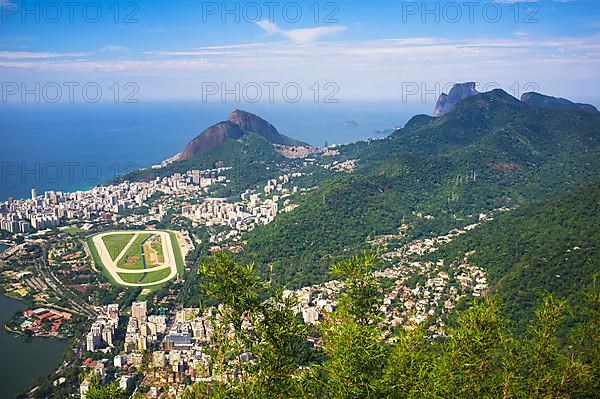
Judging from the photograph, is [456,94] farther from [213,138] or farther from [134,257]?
[134,257]

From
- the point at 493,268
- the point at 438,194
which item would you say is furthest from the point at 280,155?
the point at 493,268

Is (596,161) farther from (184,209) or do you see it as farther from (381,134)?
(381,134)

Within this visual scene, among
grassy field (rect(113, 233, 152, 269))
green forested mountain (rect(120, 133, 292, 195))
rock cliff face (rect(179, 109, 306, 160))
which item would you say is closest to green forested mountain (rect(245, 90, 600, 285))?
grassy field (rect(113, 233, 152, 269))

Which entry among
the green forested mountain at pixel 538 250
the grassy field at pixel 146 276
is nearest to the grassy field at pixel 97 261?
the grassy field at pixel 146 276

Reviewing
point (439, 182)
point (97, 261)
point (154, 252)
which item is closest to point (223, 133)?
point (154, 252)

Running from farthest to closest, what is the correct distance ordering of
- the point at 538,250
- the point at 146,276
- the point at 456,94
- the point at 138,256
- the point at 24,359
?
the point at 456,94, the point at 138,256, the point at 146,276, the point at 538,250, the point at 24,359

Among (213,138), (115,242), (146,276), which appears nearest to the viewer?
(146,276)

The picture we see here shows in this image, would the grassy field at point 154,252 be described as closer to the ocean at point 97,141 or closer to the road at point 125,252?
the road at point 125,252
